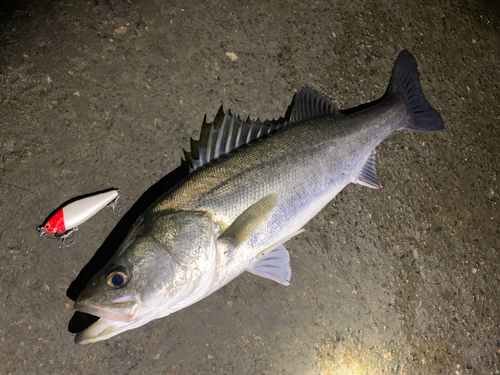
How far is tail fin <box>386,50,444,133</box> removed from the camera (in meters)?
2.79

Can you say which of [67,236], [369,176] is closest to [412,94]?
[369,176]

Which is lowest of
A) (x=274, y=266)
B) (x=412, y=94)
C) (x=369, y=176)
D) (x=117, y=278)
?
(x=274, y=266)

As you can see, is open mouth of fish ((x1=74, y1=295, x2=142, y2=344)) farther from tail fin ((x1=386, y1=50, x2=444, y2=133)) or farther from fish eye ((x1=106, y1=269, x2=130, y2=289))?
tail fin ((x1=386, y1=50, x2=444, y2=133))

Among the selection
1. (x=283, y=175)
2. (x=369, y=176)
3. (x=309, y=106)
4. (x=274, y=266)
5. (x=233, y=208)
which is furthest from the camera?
(x=369, y=176)

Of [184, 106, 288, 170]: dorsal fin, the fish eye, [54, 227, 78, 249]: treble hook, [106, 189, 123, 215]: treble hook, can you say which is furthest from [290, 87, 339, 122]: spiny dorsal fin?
[54, 227, 78, 249]: treble hook

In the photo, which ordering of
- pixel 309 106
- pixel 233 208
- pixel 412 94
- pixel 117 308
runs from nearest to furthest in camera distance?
pixel 117 308 → pixel 233 208 → pixel 309 106 → pixel 412 94

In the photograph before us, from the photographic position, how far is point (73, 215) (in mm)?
2250

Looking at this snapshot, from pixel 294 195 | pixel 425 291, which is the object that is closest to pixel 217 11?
pixel 294 195

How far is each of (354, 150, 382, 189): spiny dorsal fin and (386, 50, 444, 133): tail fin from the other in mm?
427

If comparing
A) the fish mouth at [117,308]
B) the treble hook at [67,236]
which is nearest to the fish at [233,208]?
the fish mouth at [117,308]

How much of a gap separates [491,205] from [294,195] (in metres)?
2.36

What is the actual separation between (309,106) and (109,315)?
1.92 meters

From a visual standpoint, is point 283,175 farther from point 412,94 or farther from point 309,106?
point 412,94

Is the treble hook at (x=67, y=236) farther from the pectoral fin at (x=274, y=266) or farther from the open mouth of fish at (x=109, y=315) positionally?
the pectoral fin at (x=274, y=266)
